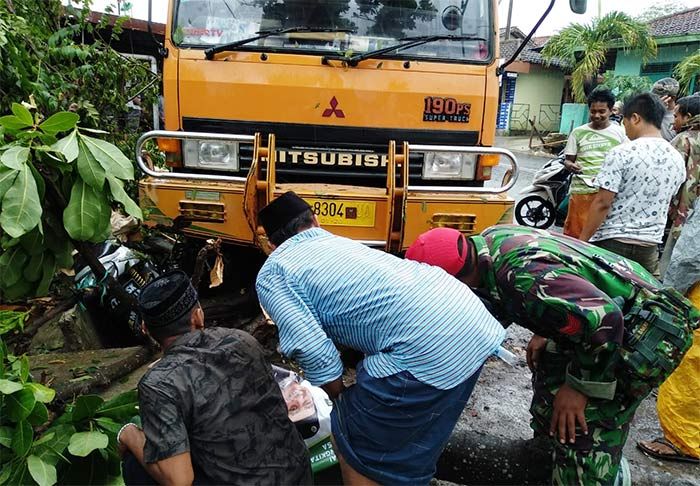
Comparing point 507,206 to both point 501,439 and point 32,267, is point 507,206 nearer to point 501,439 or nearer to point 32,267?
point 501,439

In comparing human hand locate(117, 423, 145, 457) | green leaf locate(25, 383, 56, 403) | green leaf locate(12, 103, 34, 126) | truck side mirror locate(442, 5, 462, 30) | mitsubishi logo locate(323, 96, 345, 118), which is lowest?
human hand locate(117, 423, 145, 457)

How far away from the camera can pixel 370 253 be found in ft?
6.38

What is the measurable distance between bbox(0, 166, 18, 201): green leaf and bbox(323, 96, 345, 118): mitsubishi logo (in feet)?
6.50

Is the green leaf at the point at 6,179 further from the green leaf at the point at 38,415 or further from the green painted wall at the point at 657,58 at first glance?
the green painted wall at the point at 657,58

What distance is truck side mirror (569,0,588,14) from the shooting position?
153 inches

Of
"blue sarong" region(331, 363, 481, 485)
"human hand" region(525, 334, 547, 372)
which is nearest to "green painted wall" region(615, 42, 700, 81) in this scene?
"human hand" region(525, 334, 547, 372)

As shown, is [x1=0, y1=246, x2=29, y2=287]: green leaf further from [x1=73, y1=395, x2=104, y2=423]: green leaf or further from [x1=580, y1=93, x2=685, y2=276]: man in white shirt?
[x1=580, y1=93, x2=685, y2=276]: man in white shirt

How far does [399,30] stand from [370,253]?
231cm

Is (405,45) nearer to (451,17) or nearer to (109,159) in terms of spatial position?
(451,17)

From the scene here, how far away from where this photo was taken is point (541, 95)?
2372cm

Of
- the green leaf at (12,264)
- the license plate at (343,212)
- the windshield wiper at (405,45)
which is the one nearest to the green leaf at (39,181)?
the green leaf at (12,264)

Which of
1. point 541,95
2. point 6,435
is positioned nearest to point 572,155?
point 6,435

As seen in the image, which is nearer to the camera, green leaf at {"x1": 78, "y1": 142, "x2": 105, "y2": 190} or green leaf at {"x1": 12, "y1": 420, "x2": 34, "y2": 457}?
green leaf at {"x1": 12, "y1": 420, "x2": 34, "y2": 457}

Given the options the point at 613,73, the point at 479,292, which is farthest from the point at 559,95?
the point at 479,292
